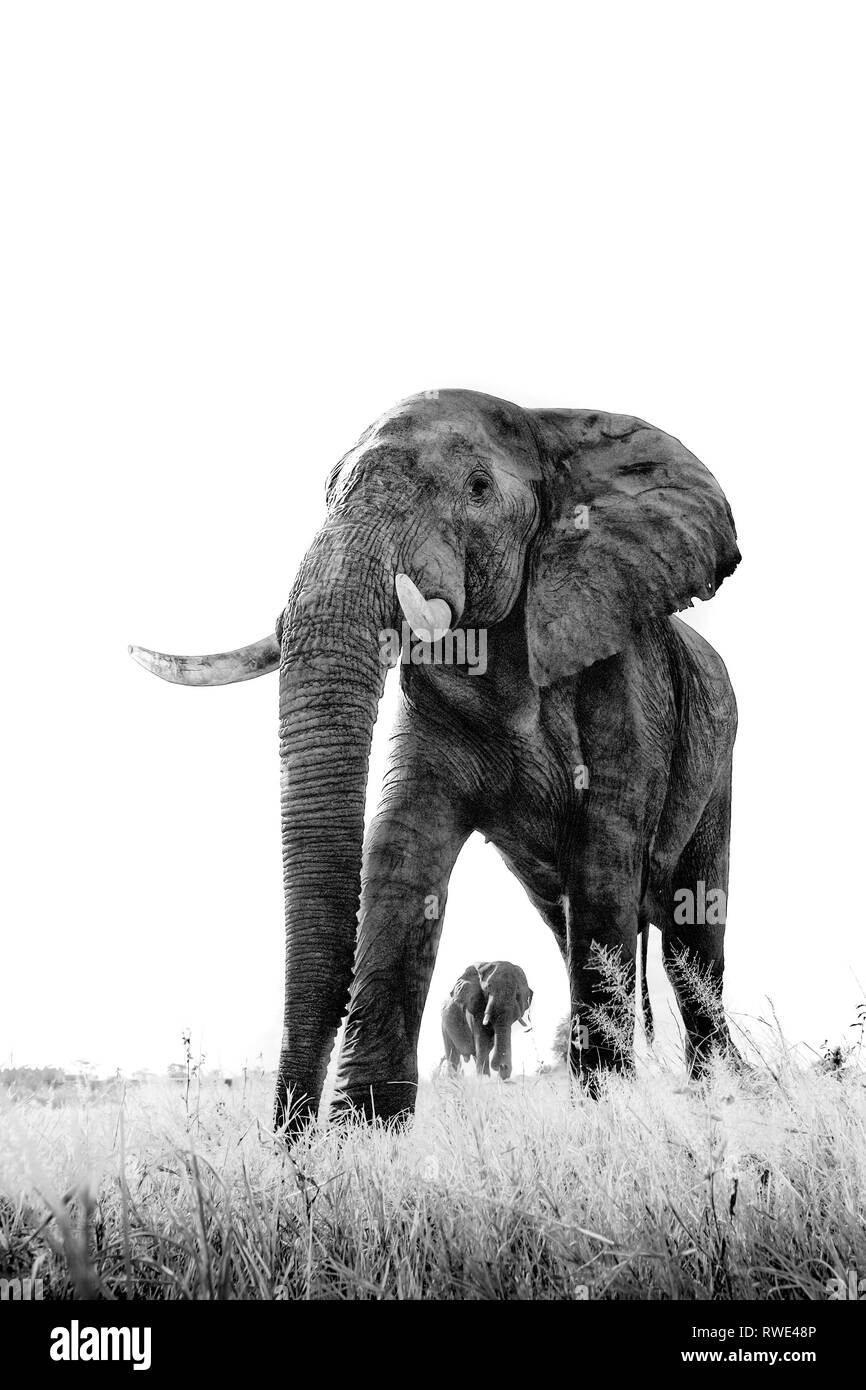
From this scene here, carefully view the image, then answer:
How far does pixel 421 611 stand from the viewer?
20.0ft

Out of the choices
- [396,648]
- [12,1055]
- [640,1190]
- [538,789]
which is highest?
[396,648]

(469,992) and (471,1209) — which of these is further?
(469,992)

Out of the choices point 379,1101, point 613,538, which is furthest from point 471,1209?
A: point 613,538

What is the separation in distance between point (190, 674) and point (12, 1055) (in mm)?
2476

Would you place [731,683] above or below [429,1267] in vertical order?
above

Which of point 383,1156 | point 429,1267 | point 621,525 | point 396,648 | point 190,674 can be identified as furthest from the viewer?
point 621,525

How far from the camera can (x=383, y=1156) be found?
4.25 m

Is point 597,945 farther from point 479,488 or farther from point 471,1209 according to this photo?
point 471,1209

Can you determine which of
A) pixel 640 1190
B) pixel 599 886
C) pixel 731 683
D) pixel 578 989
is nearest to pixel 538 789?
pixel 599 886

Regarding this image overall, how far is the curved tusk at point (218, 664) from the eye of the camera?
6.75 metres

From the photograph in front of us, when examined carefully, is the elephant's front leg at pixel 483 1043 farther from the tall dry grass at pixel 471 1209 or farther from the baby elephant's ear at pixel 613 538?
the tall dry grass at pixel 471 1209

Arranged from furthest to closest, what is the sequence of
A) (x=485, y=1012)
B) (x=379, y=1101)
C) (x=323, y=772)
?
(x=485, y=1012), (x=379, y=1101), (x=323, y=772)

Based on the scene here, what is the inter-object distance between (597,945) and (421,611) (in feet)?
6.68
